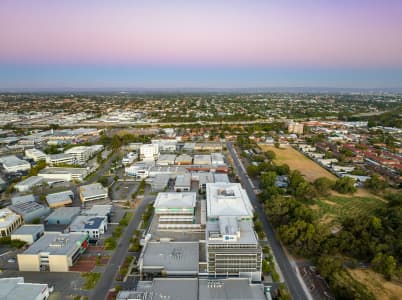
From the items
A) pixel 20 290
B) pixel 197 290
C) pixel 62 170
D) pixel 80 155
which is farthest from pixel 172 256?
pixel 80 155

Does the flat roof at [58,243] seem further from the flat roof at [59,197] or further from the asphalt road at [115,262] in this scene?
the flat roof at [59,197]

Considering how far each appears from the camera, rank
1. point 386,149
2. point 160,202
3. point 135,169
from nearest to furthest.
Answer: point 160,202, point 135,169, point 386,149

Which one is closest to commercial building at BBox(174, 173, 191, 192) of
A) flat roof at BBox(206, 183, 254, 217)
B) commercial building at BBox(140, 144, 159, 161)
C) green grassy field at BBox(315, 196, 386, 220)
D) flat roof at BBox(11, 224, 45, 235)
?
flat roof at BBox(206, 183, 254, 217)

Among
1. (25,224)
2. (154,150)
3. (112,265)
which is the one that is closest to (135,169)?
(154,150)

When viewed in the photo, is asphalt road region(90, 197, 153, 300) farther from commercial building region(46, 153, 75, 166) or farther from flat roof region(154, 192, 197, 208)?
commercial building region(46, 153, 75, 166)

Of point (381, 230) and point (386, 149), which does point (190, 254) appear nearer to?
point (381, 230)

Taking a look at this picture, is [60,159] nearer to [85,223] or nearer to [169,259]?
[85,223]
